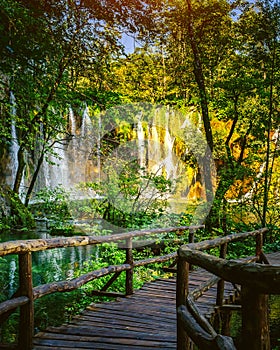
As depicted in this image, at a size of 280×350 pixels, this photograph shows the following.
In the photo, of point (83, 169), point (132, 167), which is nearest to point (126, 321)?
point (132, 167)

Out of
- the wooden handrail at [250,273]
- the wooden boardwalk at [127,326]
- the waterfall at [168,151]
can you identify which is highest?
the waterfall at [168,151]

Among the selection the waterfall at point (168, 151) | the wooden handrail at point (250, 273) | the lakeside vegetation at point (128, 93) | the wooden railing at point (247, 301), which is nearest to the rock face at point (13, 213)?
the lakeside vegetation at point (128, 93)

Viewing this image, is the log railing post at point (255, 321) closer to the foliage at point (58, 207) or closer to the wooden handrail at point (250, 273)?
the wooden handrail at point (250, 273)

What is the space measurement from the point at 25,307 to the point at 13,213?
8.87 metres

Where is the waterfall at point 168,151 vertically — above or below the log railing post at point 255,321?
above

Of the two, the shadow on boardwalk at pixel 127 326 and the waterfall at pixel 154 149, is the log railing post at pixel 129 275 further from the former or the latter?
the waterfall at pixel 154 149

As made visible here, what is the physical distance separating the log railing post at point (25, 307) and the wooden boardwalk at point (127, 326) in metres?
0.14

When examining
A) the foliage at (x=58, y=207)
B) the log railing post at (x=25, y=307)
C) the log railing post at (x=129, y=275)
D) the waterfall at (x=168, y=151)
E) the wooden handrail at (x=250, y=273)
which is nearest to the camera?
the wooden handrail at (x=250, y=273)

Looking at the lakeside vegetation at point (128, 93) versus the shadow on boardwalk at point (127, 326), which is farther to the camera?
the lakeside vegetation at point (128, 93)

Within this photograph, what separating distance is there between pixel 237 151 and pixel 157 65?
7923 millimetres

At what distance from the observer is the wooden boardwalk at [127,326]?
3.37 metres

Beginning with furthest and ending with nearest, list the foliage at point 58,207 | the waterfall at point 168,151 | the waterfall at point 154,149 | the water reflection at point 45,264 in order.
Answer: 1. the waterfall at point 168,151
2. the waterfall at point 154,149
3. the foliage at point 58,207
4. the water reflection at point 45,264

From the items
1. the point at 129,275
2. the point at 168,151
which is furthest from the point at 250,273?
the point at 168,151

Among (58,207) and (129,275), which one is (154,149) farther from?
(129,275)
